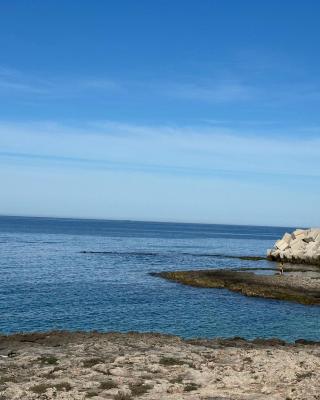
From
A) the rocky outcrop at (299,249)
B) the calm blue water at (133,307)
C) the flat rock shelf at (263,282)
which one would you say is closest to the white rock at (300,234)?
the rocky outcrop at (299,249)

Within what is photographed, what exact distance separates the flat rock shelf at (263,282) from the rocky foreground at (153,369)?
21.3 m

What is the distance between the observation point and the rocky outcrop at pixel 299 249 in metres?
81.3

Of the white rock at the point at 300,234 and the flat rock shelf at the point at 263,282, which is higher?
the white rock at the point at 300,234

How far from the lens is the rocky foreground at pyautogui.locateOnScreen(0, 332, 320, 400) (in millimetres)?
17688

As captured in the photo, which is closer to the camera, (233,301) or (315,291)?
(233,301)

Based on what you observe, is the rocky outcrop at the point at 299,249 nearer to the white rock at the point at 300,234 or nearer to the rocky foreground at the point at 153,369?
the white rock at the point at 300,234

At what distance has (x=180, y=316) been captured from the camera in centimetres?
3838

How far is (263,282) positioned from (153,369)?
39.0 m

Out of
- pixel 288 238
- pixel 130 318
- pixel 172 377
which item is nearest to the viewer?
pixel 172 377

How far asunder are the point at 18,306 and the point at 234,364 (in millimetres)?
24180

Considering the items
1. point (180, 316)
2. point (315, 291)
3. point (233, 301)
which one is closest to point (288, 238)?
point (315, 291)

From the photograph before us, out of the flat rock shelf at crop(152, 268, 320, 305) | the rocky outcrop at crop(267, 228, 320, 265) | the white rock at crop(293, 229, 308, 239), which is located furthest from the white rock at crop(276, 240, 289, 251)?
the flat rock shelf at crop(152, 268, 320, 305)

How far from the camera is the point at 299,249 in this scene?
280 feet

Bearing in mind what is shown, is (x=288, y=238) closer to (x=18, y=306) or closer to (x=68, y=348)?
(x=18, y=306)
